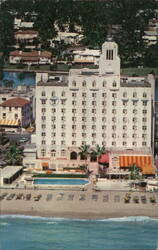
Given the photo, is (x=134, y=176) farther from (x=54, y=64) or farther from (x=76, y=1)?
(x=76, y=1)

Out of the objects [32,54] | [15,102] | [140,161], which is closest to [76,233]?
[140,161]

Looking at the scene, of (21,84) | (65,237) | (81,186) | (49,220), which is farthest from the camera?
(21,84)

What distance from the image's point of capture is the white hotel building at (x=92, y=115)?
11.3m

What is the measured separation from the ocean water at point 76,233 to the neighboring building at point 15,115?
12.8ft

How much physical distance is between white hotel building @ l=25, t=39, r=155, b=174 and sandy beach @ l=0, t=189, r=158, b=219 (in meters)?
1.32

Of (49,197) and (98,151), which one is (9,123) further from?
(49,197)

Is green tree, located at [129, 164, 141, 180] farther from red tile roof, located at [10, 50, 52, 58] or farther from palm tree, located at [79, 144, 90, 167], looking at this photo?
red tile roof, located at [10, 50, 52, 58]

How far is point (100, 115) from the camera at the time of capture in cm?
1144

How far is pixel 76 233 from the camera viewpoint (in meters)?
8.62

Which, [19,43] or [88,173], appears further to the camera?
[19,43]

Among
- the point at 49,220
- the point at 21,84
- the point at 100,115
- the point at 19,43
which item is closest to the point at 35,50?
the point at 19,43

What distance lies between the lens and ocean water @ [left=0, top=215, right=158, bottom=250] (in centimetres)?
823

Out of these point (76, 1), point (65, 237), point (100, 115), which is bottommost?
point (65, 237)

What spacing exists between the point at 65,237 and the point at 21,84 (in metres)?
8.00
